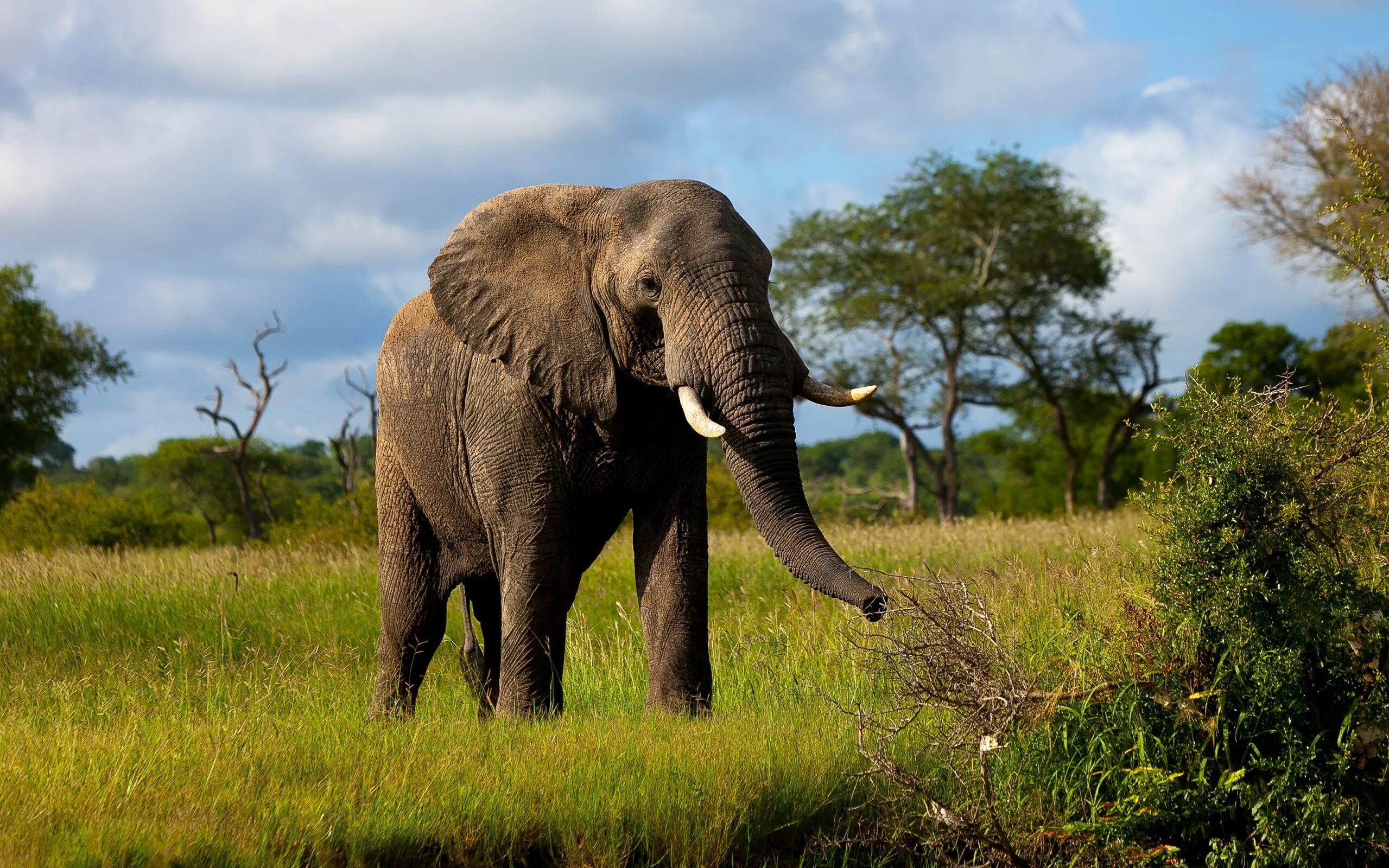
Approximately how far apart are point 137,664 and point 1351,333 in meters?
31.3

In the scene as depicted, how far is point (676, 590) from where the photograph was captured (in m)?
6.23

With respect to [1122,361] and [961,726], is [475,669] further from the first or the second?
[1122,361]

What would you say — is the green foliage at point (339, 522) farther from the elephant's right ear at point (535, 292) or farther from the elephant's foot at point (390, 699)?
the elephant's right ear at point (535, 292)

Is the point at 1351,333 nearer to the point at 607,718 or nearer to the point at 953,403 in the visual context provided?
the point at 953,403

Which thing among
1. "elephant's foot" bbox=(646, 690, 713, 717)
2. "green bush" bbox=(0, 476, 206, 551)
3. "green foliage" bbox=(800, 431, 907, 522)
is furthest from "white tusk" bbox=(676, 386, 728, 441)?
"green bush" bbox=(0, 476, 206, 551)

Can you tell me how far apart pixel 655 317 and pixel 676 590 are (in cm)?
128

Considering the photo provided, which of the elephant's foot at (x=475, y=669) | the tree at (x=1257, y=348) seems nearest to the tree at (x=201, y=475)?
the tree at (x=1257, y=348)

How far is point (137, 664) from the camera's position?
33.0ft

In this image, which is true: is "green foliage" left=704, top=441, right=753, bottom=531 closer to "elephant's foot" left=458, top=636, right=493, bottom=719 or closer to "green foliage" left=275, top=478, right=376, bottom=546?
"green foliage" left=275, top=478, right=376, bottom=546

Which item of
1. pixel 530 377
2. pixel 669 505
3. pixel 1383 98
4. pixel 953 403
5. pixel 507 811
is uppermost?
pixel 1383 98

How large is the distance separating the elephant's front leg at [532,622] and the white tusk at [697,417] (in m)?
1.05

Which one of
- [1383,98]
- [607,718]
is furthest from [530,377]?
Result: [1383,98]

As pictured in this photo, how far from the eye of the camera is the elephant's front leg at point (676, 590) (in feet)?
20.5

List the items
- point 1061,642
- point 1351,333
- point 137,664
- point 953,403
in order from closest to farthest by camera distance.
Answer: point 1061,642 < point 137,664 < point 1351,333 < point 953,403
